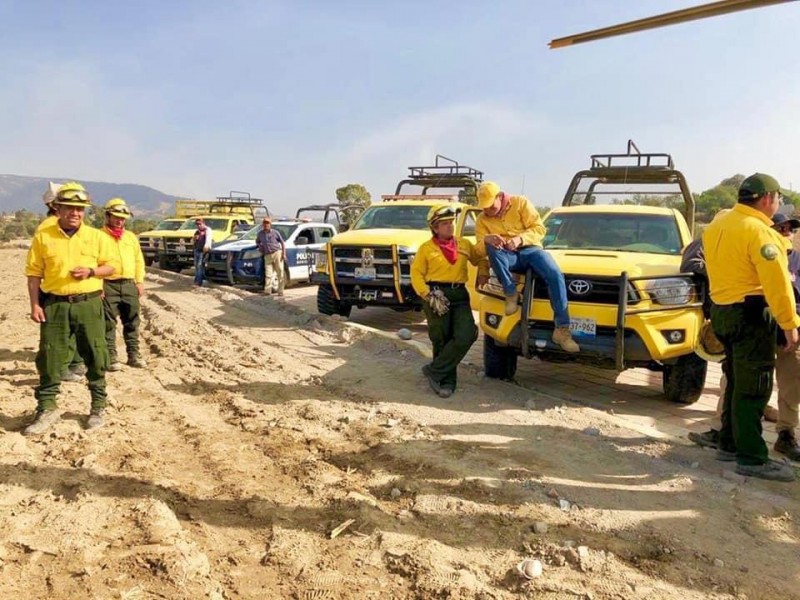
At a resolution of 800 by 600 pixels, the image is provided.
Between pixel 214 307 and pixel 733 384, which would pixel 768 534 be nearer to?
pixel 733 384

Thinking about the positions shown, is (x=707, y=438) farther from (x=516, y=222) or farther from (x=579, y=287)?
(x=516, y=222)

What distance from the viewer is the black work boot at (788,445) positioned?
15.1 feet

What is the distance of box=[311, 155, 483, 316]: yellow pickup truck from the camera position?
31.3ft

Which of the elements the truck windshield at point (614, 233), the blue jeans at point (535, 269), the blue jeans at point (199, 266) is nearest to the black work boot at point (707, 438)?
the blue jeans at point (535, 269)

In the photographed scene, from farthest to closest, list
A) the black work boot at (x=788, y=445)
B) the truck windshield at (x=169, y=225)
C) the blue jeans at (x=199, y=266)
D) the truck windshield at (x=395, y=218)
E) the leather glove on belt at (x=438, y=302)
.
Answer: the truck windshield at (x=169, y=225)
the blue jeans at (x=199, y=266)
the truck windshield at (x=395, y=218)
the leather glove on belt at (x=438, y=302)
the black work boot at (x=788, y=445)

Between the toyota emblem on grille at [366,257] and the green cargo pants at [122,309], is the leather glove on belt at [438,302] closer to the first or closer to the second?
the green cargo pants at [122,309]

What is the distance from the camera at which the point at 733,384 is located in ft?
14.2

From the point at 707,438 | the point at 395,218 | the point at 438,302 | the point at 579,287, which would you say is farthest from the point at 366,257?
the point at 707,438

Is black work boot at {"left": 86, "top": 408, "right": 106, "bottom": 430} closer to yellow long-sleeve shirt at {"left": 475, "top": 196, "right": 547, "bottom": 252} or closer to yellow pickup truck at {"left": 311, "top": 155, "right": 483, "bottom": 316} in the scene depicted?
yellow long-sleeve shirt at {"left": 475, "top": 196, "right": 547, "bottom": 252}

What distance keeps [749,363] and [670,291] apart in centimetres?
153

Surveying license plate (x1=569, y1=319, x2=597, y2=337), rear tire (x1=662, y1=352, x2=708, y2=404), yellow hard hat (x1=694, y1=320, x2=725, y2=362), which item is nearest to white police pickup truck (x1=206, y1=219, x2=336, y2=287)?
license plate (x1=569, y1=319, x2=597, y2=337)

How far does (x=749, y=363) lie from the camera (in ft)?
13.3

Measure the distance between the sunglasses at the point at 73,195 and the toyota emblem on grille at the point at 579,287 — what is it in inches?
162

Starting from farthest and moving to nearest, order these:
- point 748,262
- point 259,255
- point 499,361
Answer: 1. point 259,255
2. point 499,361
3. point 748,262
